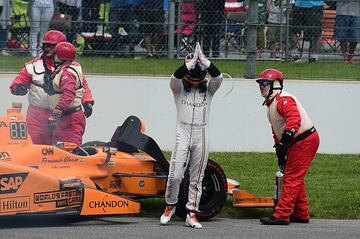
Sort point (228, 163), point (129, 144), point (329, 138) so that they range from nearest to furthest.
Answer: point (129, 144) < point (228, 163) < point (329, 138)

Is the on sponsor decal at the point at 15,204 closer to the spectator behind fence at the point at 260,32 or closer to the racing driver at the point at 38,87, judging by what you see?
the racing driver at the point at 38,87

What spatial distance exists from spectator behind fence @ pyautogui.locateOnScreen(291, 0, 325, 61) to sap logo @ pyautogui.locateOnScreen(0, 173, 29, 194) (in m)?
6.47

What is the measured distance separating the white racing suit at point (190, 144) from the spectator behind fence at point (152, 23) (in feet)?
16.1

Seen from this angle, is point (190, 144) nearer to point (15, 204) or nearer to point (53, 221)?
point (53, 221)

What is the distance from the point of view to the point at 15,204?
956cm

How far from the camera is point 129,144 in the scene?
11008 millimetres

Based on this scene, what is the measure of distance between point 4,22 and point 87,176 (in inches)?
208

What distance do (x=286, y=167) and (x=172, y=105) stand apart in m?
4.16

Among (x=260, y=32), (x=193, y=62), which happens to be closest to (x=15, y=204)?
(x=193, y=62)

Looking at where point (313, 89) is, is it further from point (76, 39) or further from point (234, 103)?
point (76, 39)

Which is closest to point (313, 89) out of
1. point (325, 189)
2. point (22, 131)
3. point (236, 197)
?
point (325, 189)

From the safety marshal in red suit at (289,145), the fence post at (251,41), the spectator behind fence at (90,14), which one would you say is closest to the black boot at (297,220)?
the safety marshal in red suit at (289,145)

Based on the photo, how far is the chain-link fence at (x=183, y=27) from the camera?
593 inches

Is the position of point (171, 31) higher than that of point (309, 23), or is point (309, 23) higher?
point (309, 23)
